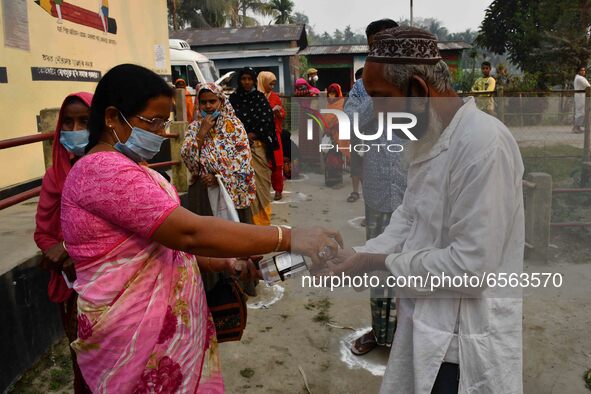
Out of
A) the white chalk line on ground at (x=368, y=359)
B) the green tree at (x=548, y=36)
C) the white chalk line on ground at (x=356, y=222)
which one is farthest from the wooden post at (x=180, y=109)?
the green tree at (x=548, y=36)

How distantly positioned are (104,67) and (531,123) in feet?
22.3

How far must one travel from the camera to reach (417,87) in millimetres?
1237

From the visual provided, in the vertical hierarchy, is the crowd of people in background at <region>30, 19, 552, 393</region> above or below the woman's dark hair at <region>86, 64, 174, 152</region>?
below

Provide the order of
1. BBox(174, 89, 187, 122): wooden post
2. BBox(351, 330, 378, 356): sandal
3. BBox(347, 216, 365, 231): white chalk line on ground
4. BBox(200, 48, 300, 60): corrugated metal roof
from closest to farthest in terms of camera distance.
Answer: BBox(351, 330, 378, 356): sandal → BBox(347, 216, 365, 231): white chalk line on ground → BBox(174, 89, 187, 122): wooden post → BBox(200, 48, 300, 60): corrugated metal roof

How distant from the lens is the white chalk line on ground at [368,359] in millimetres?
2809

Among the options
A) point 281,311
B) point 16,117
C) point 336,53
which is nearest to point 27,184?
point 16,117

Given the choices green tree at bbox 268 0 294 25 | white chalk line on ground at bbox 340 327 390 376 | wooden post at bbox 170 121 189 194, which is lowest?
white chalk line on ground at bbox 340 327 390 376

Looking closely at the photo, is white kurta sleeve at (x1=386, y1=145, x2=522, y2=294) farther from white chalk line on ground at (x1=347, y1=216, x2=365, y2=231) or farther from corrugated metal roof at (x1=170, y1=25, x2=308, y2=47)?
corrugated metal roof at (x1=170, y1=25, x2=308, y2=47)

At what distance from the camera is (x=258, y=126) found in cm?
479

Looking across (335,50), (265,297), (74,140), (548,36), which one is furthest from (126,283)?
(335,50)

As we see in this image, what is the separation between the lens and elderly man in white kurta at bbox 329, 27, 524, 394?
116 cm

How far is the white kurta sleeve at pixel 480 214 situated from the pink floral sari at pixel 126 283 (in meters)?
0.70

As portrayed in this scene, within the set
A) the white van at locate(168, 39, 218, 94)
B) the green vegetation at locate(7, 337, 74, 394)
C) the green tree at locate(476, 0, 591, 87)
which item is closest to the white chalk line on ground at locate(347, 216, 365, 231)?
the green vegetation at locate(7, 337, 74, 394)

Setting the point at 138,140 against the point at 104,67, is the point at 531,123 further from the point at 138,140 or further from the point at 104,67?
the point at 138,140
